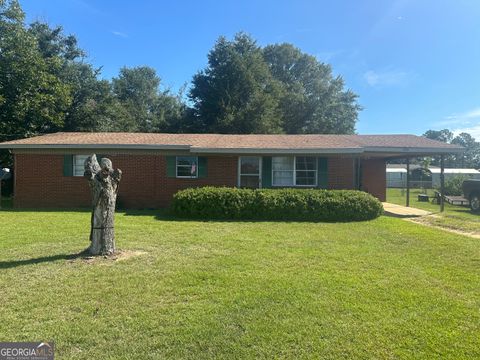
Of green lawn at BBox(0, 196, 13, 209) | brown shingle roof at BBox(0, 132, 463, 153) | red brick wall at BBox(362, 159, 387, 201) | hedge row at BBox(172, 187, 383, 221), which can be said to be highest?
brown shingle roof at BBox(0, 132, 463, 153)

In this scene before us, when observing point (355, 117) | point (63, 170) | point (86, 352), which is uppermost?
point (355, 117)

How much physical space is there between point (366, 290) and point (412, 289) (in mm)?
662

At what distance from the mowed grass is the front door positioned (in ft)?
22.0

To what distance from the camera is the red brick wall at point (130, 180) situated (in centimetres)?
1407

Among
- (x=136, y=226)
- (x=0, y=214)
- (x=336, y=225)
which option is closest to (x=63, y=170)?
(x=0, y=214)

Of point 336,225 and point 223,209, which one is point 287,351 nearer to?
point 336,225

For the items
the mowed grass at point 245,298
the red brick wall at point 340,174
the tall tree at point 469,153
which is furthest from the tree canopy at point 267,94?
the tall tree at point 469,153

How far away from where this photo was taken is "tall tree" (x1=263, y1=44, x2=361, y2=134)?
107ft

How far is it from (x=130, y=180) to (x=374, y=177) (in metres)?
12.2

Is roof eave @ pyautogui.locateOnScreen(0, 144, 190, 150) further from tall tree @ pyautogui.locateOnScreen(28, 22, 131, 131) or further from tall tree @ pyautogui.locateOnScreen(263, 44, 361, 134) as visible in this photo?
tall tree @ pyautogui.locateOnScreen(263, 44, 361, 134)

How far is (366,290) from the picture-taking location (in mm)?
4637

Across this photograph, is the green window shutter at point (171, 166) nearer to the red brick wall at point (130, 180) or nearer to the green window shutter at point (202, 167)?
the red brick wall at point (130, 180)

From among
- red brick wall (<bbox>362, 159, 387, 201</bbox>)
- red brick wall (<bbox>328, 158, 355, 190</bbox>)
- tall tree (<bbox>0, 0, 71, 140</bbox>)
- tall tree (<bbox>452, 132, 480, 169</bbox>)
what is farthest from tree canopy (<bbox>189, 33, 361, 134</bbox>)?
tall tree (<bbox>452, 132, 480, 169</bbox>)

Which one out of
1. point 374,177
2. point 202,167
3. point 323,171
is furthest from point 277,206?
point 374,177
